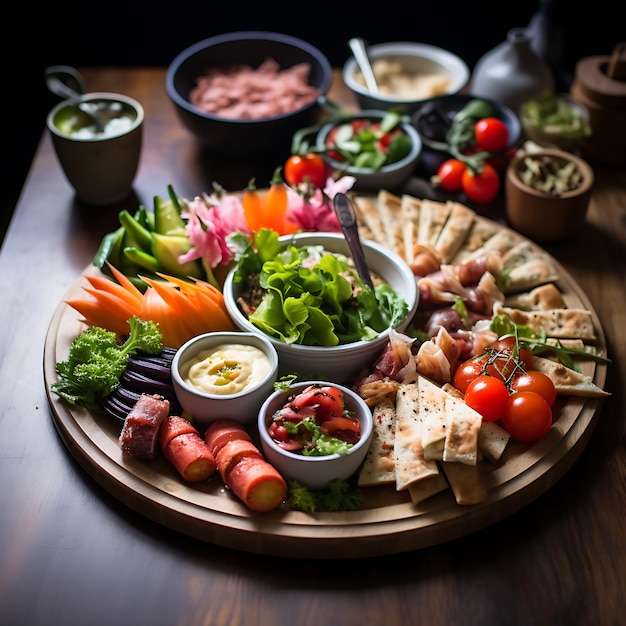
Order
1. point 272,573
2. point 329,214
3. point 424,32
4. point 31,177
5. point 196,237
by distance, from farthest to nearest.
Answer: point 424,32 < point 31,177 < point 329,214 < point 196,237 < point 272,573

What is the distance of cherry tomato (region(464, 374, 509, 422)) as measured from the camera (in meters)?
2.78

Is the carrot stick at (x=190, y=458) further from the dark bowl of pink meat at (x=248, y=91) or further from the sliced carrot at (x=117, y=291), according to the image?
the dark bowl of pink meat at (x=248, y=91)

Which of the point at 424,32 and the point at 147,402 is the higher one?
the point at 147,402

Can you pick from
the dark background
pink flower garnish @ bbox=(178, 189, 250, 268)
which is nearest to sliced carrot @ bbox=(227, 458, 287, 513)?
pink flower garnish @ bbox=(178, 189, 250, 268)

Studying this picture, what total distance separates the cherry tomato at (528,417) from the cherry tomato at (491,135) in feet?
6.40

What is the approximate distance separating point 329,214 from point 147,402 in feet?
4.67

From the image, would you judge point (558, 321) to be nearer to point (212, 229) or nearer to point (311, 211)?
point (311, 211)

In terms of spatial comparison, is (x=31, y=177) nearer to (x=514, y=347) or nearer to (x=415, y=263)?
(x=415, y=263)

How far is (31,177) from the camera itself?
4445 millimetres

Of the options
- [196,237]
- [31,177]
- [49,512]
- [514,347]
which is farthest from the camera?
[31,177]

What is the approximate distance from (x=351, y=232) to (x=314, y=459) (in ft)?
3.86

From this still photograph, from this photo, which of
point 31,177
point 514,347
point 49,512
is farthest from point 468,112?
point 49,512

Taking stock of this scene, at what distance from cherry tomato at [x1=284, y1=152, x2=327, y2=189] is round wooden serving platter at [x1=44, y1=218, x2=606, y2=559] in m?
1.82

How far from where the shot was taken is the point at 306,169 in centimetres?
416
